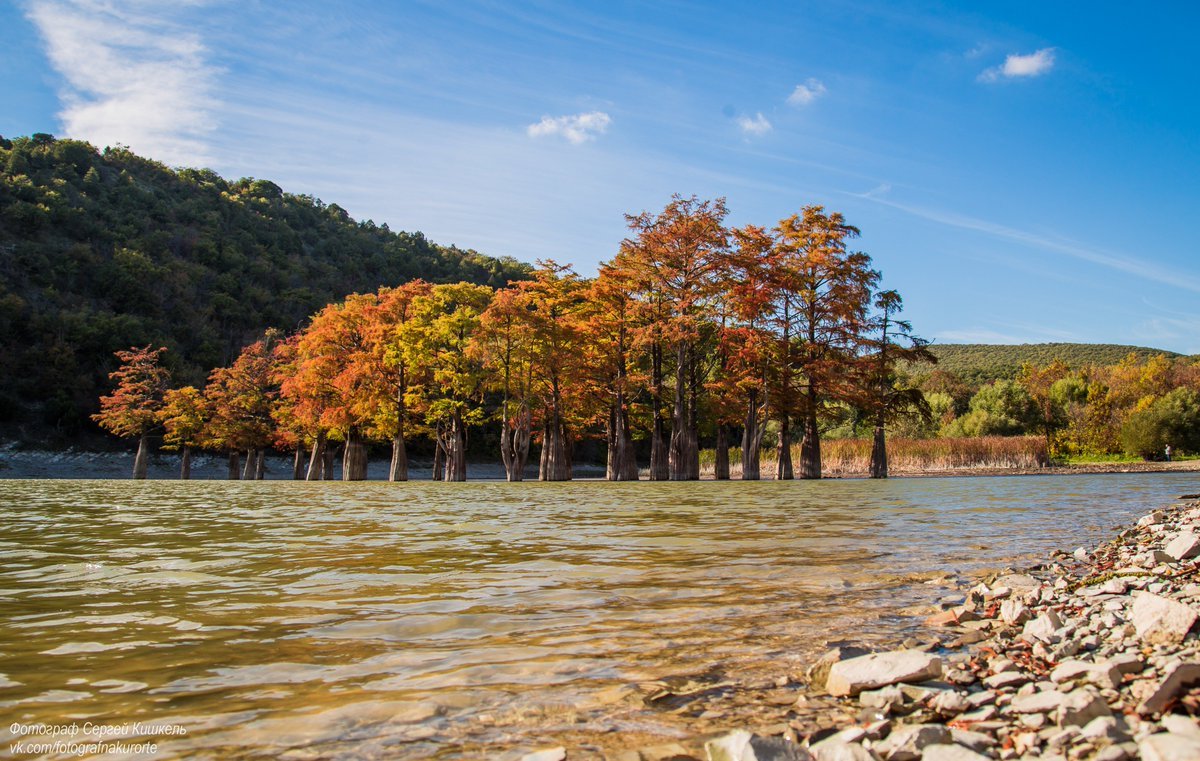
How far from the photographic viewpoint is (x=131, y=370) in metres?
49.3

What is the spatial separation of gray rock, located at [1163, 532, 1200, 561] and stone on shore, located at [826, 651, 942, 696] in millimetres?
3699

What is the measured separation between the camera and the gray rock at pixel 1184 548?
556 cm

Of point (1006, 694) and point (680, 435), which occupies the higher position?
point (680, 435)

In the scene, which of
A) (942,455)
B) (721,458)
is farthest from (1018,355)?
(721,458)

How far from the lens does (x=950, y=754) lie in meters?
2.35

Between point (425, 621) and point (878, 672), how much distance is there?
9.33 feet

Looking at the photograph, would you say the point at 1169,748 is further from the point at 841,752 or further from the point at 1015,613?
the point at 1015,613

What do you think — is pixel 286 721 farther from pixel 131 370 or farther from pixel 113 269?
pixel 113 269

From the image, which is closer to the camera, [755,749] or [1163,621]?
[755,749]

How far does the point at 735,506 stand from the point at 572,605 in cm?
1200

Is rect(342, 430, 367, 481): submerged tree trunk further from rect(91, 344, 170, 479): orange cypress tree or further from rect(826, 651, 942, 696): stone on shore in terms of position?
rect(826, 651, 942, 696): stone on shore

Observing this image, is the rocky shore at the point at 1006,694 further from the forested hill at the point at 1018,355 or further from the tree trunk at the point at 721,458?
the forested hill at the point at 1018,355

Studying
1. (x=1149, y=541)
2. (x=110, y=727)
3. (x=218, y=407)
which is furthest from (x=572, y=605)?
(x=218, y=407)

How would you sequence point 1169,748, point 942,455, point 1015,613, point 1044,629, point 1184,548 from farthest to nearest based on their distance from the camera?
point 942,455, point 1184,548, point 1015,613, point 1044,629, point 1169,748
